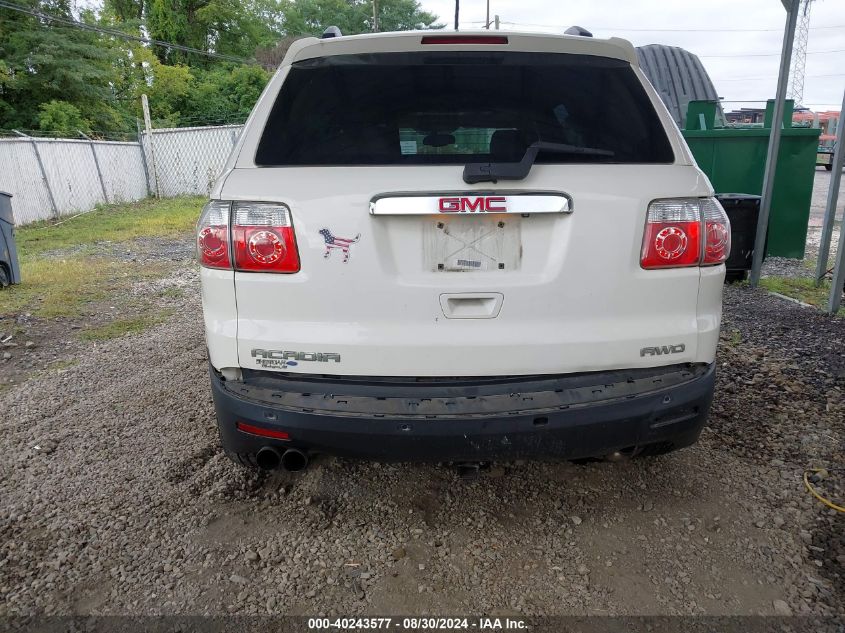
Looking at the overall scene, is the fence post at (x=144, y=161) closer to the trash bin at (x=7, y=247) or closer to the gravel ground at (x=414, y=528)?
the trash bin at (x=7, y=247)

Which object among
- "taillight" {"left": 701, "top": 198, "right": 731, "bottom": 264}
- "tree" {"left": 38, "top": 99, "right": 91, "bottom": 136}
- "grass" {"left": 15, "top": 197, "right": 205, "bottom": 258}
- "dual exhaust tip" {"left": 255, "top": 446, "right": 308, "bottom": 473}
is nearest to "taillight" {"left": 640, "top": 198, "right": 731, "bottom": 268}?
"taillight" {"left": 701, "top": 198, "right": 731, "bottom": 264}

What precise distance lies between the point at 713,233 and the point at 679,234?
0.15 meters

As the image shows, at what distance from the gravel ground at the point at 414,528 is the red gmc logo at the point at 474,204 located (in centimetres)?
133

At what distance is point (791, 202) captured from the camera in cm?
756

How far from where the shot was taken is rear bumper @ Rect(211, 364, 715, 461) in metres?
2.14

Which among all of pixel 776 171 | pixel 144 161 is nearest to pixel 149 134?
pixel 144 161

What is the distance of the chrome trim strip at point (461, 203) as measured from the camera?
7.05ft

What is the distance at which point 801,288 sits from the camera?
21.9 ft

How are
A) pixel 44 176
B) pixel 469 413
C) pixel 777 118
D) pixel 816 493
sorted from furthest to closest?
1. pixel 44 176
2. pixel 777 118
3. pixel 816 493
4. pixel 469 413

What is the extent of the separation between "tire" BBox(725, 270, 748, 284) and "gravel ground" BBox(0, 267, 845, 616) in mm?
3320

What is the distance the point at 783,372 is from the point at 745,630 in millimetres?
2699

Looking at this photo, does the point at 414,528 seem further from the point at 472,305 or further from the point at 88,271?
the point at 88,271

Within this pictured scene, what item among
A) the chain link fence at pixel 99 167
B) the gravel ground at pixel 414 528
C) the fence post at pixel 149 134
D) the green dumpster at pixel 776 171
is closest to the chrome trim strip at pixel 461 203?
the gravel ground at pixel 414 528

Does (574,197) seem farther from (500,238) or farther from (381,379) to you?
(381,379)
